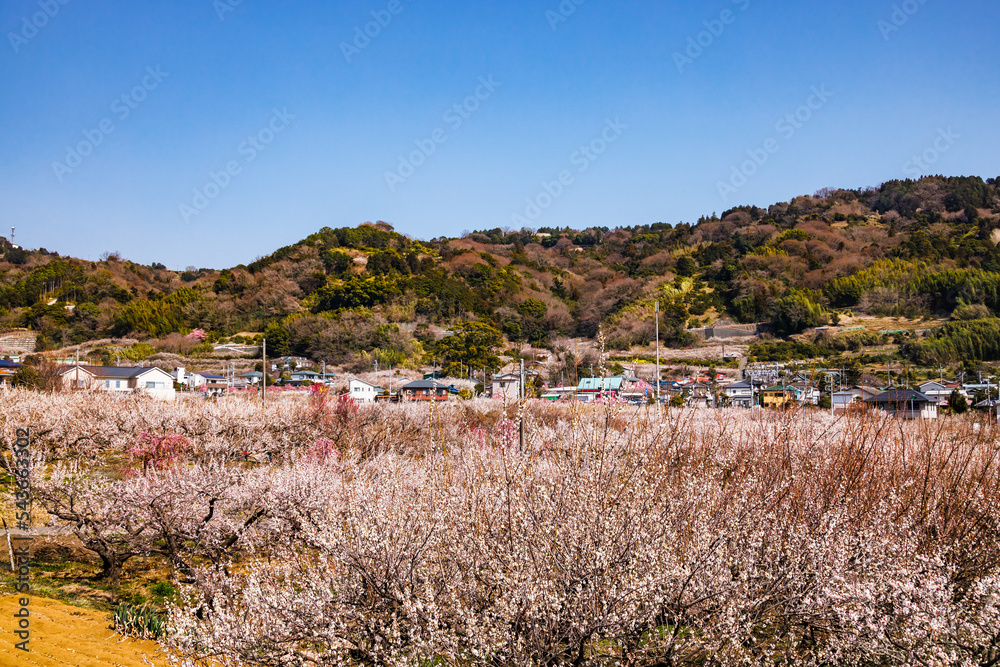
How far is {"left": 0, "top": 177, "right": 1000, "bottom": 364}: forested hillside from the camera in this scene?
50750mm

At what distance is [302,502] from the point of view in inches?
303

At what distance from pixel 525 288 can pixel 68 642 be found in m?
62.6

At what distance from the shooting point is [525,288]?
67812 millimetres

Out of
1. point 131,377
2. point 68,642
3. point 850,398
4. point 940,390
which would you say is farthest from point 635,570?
point 131,377

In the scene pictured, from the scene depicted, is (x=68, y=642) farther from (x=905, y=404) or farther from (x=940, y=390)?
(x=940, y=390)

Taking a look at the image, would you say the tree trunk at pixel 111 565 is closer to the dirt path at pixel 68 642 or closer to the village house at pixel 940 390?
the dirt path at pixel 68 642

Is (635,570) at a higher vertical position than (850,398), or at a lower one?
lower

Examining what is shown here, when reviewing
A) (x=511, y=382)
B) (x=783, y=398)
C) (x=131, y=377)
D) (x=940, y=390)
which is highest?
(x=131, y=377)

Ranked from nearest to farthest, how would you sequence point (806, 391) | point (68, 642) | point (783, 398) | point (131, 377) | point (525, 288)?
point (68, 642) < point (806, 391) < point (783, 398) < point (131, 377) < point (525, 288)

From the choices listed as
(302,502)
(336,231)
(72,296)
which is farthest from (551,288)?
(302,502)

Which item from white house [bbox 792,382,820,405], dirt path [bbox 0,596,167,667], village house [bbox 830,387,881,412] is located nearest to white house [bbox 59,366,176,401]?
dirt path [bbox 0,596,167,667]

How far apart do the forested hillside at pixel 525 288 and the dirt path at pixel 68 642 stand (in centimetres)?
3805

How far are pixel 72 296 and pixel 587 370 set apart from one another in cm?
4856

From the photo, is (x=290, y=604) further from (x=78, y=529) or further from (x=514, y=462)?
(x=78, y=529)
